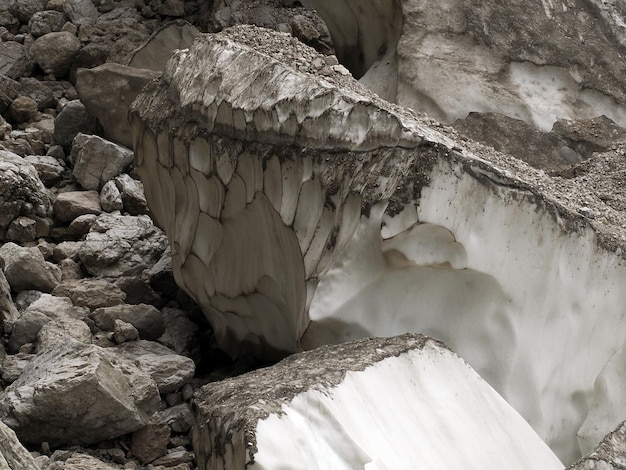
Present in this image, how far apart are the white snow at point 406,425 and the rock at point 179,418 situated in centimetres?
71

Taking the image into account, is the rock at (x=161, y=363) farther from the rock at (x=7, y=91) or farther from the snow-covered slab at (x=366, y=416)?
the rock at (x=7, y=91)

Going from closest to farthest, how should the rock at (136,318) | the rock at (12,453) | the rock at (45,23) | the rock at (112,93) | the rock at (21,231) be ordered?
1. the rock at (12,453)
2. the rock at (136,318)
3. the rock at (21,231)
4. the rock at (112,93)
5. the rock at (45,23)

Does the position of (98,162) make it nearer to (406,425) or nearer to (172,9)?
(172,9)

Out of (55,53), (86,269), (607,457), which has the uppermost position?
(607,457)

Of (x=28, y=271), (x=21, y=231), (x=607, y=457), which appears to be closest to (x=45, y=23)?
(x=21, y=231)

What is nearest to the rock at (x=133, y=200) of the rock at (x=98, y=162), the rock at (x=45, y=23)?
the rock at (x=98, y=162)

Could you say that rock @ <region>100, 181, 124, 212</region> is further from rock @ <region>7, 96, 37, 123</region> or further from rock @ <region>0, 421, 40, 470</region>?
rock @ <region>0, 421, 40, 470</region>

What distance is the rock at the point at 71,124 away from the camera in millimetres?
4102

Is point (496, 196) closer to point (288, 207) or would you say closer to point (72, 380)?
point (288, 207)

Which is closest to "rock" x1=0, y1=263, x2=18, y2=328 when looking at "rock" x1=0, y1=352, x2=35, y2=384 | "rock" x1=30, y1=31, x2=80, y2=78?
"rock" x1=0, y1=352, x2=35, y2=384

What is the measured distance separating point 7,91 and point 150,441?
224cm

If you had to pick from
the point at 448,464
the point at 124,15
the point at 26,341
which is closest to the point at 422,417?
the point at 448,464

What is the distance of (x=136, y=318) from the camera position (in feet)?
9.65

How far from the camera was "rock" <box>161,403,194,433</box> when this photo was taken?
2.53m
